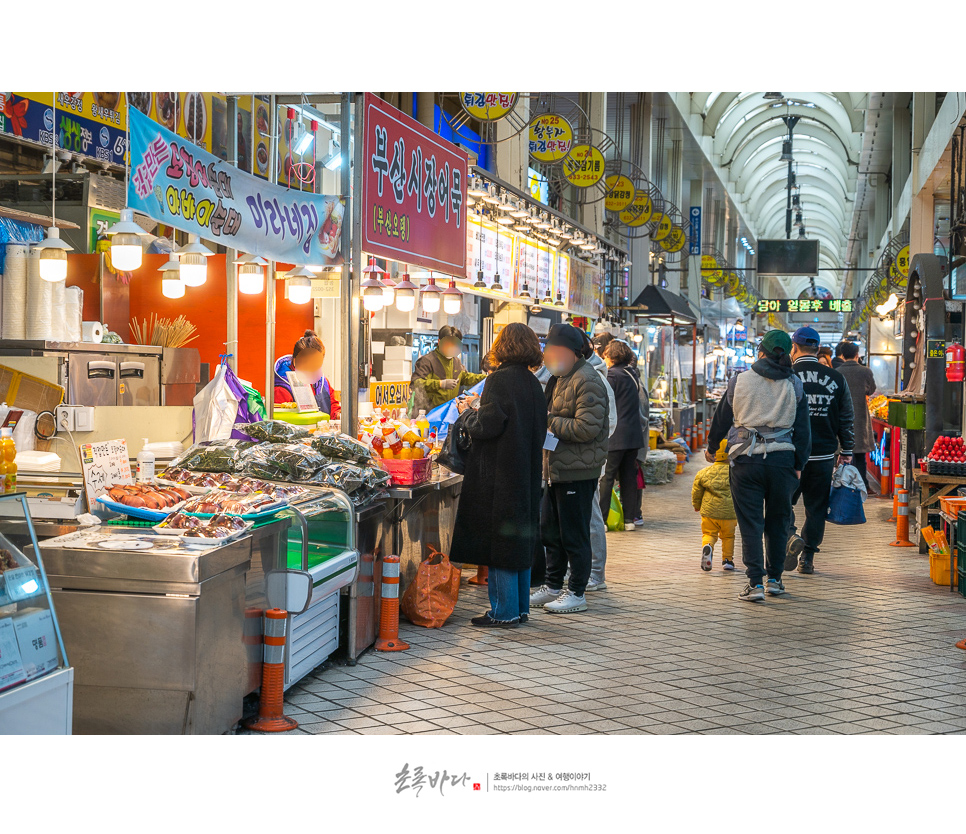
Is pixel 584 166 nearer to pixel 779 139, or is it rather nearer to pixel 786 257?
pixel 786 257

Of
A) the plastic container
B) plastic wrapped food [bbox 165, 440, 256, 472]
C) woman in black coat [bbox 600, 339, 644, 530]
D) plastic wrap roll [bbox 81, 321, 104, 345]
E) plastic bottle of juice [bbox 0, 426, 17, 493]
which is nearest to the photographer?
plastic bottle of juice [bbox 0, 426, 17, 493]

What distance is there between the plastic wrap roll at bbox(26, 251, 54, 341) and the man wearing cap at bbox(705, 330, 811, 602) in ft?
14.1

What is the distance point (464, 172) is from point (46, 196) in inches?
131

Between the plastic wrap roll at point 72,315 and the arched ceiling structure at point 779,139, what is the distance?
20.8 metres

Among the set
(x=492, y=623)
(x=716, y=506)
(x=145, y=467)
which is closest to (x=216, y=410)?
(x=145, y=467)

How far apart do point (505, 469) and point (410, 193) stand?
2416 millimetres

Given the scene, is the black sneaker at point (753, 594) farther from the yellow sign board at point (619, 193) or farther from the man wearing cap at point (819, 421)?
the yellow sign board at point (619, 193)

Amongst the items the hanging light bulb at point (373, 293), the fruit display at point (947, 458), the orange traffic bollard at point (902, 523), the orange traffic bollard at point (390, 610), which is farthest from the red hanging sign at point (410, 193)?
the orange traffic bollard at point (902, 523)

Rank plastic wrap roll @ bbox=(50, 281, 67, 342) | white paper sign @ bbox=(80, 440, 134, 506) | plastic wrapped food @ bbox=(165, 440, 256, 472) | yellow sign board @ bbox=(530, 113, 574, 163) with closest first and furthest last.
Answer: white paper sign @ bbox=(80, 440, 134, 506)
plastic wrapped food @ bbox=(165, 440, 256, 472)
plastic wrap roll @ bbox=(50, 281, 67, 342)
yellow sign board @ bbox=(530, 113, 574, 163)

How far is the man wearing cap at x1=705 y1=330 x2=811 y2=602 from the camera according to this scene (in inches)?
254

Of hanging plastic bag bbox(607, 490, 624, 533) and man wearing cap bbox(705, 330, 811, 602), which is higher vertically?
man wearing cap bbox(705, 330, 811, 602)

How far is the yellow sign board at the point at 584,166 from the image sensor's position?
44.1 feet

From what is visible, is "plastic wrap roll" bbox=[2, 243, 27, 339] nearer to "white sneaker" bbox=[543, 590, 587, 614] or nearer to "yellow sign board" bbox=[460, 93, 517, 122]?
"white sneaker" bbox=[543, 590, 587, 614]

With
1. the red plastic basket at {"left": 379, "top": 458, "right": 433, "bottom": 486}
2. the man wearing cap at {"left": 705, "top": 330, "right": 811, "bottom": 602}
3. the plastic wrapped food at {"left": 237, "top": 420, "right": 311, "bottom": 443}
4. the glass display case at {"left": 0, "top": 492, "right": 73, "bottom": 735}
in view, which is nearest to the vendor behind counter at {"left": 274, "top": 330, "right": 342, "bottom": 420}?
the plastic wrapped food at {"left": 237, "top": 420, "right": 311, "bottom": 443}
